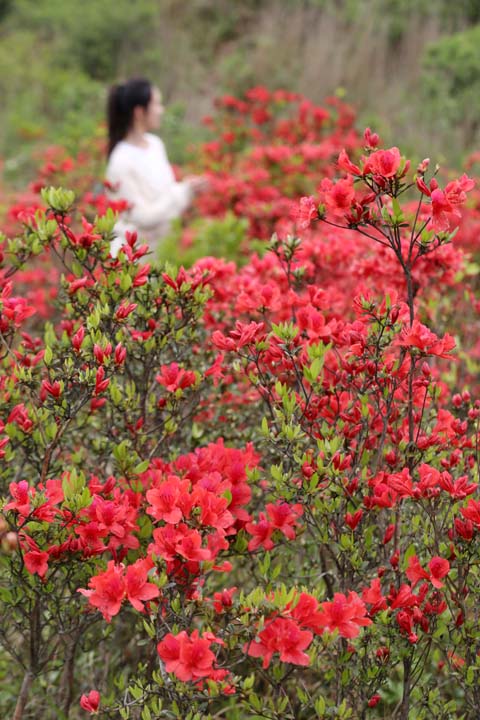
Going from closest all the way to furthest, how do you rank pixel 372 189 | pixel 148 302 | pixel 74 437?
pixel 372 189 → pixel 148 302 → pixel 74 437

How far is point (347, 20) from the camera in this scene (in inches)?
409

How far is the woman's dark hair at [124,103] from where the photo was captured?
14.9 ft

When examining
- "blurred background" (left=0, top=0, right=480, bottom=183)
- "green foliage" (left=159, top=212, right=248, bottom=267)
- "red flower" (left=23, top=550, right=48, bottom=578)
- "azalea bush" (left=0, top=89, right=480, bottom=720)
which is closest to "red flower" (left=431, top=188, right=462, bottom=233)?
"azalea bush" (left=0, top=89, right=480, bottom=720)

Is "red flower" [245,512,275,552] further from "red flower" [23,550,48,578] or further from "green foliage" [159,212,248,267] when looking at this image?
"green foliage" [159,212,248,267]

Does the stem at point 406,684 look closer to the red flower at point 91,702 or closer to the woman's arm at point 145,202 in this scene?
the red flower at point 91,702

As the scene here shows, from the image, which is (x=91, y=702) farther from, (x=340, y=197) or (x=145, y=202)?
(x=145, y=202)

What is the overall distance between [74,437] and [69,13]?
12.5 m

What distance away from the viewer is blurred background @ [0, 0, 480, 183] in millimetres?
7676

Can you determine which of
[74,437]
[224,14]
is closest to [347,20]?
[224,14]

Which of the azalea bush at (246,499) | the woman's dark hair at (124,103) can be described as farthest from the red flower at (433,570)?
the woman's dark hair at (124,103)

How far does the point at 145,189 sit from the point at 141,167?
0.12 meters

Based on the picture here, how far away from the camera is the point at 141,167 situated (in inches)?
176

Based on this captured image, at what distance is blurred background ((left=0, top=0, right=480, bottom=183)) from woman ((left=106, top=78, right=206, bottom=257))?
116 inches

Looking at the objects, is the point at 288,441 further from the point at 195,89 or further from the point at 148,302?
the point at 195,89
